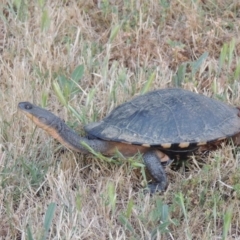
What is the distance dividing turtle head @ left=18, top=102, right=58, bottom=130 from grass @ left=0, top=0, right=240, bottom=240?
0.22 metres

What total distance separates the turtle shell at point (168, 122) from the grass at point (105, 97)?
0.39 feet

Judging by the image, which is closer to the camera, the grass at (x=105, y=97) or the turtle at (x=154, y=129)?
the grass at (x=105, y=97)

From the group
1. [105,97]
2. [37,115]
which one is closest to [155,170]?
[37,115]

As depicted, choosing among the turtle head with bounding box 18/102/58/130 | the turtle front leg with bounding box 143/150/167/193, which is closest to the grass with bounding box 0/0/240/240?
the turtle front leg with bounding box 143/150/167/193

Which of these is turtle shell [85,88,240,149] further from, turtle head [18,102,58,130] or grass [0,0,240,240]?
turtle head [18,102,58,130]

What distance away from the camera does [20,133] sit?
135 inches

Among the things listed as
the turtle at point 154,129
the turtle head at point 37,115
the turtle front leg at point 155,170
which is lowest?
the turtle front leg at point 155,170

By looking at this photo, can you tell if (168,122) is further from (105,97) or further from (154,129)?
(105,97)

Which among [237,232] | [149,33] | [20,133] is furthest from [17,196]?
[149,33]

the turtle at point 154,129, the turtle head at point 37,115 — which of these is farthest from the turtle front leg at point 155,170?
the turtle head at point 37,115

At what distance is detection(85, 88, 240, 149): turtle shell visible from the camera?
3123 millimetres

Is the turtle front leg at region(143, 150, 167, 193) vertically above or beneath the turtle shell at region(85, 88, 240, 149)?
beneath

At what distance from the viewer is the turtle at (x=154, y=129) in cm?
311

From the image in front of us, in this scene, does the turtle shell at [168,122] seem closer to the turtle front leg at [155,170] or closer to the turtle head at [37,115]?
the turtle front leg at [155,170]
